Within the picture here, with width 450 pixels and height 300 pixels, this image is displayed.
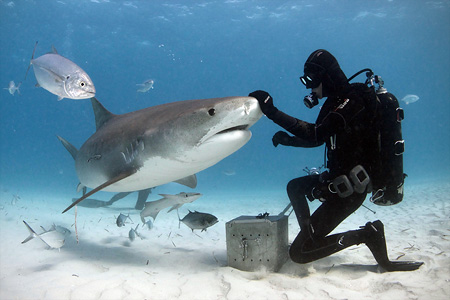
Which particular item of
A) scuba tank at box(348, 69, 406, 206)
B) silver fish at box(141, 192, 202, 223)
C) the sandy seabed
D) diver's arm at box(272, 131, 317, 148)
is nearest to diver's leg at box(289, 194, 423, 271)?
the sandy seabed

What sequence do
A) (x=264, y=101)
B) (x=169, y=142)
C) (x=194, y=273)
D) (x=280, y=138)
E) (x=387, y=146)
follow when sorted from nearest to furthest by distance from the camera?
(x=264, y=101) < (x=169, y=142) < (x=387, y=146) < (x=194, y=273) < (x=280, y=138)

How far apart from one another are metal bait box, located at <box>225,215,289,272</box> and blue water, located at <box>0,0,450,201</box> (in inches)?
833

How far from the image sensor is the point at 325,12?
38938 millimetres

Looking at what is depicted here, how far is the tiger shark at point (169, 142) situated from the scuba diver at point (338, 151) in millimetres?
463

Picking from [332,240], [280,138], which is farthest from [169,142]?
[332,240]

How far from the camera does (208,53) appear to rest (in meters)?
66.3

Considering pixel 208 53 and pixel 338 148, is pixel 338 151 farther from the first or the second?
pixel 208 53

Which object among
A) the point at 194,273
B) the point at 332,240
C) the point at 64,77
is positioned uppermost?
Result: the point at 64,77

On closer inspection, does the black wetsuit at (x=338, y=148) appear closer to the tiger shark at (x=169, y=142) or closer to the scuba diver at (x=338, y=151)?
the scuba diver at (x=338, y=151)

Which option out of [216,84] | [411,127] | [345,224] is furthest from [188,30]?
[411,127]

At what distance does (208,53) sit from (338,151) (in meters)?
67.6

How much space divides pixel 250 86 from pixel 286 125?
103m

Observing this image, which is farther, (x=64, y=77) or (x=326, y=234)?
(x=64, y=77)

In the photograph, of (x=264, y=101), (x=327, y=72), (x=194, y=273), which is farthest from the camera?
(x=194, y=273)
